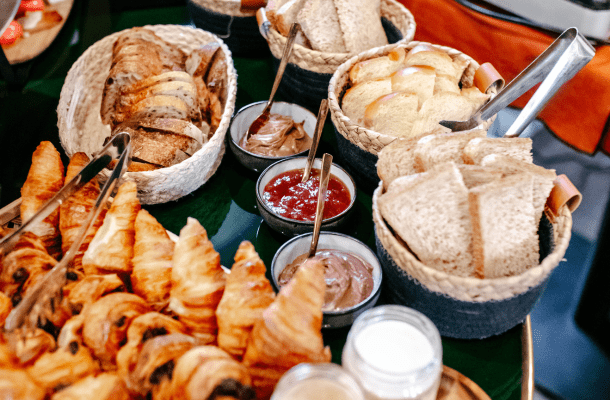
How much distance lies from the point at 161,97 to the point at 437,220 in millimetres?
1155

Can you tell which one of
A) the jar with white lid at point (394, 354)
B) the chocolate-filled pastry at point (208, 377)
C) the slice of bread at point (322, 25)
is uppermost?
the slice of bread at point (322, 25)

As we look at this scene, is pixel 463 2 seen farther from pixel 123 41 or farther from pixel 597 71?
pixel 123 41

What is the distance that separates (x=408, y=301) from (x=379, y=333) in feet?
0.91

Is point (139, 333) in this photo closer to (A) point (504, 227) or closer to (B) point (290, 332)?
(B) point (290, 332)

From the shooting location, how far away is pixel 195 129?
163 cm

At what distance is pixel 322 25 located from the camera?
6.21ft

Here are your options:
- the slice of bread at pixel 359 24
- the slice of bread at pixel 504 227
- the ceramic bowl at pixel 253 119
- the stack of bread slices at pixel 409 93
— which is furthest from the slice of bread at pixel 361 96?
the slice of bread at pixel 504 227

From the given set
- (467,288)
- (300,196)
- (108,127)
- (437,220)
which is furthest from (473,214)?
(108,127)

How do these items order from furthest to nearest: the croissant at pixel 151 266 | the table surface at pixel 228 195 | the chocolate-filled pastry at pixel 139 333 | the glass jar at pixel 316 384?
the table surface at pixel 228 195
the croissant at pixel 151 266
the chocolate-filled pastry at pixel 139 333
the glass jar at pixel 316 384

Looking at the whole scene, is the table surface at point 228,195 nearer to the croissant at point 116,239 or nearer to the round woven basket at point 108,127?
the round woven basket at point 108,127

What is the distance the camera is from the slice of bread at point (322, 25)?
187 cm

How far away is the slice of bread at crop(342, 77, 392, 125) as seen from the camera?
5.37 feet

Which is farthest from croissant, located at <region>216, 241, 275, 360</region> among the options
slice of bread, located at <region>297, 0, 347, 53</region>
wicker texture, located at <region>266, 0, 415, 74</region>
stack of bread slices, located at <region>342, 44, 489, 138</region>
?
slice of bread, located at <region>297, 0, 347, 53</region>

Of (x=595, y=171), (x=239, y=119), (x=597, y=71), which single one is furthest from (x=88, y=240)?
(x=595, y=171)
